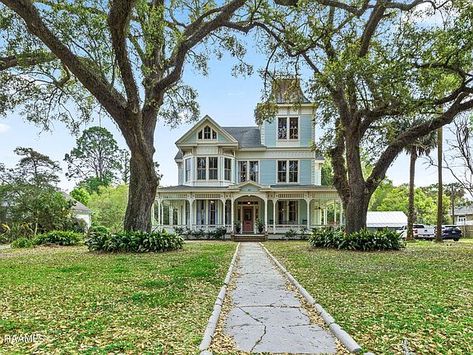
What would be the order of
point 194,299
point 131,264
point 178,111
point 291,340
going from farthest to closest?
1. point 178,111
2. point 131,264
3. point 194,299
4. point 291,340

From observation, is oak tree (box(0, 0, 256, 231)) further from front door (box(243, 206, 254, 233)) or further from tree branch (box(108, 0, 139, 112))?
front door (box(243, 206, 254, 233))

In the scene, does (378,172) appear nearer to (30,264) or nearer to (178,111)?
(178,111)

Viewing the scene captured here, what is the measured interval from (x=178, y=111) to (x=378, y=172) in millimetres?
9259

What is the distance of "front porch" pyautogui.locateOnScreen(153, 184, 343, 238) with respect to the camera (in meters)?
24.1

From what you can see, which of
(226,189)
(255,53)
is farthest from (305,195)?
(255,53)

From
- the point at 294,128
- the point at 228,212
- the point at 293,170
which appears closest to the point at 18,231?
the point at 228,212

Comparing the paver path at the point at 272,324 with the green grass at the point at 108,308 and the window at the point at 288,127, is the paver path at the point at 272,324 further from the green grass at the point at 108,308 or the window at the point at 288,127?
the window at the point at 288,127

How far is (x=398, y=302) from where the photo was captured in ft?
18.1

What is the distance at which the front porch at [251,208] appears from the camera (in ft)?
79.0

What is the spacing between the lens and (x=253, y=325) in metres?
4.55

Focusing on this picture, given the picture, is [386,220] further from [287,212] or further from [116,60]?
[116,60]

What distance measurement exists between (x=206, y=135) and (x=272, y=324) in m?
21.6

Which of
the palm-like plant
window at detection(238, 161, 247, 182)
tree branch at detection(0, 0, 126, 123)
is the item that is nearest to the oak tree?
tree branch at detection(0, 0, 126, 123)

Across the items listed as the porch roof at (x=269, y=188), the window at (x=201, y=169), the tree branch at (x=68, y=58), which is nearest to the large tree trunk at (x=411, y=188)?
the porch roof at (x=269, y=188)
